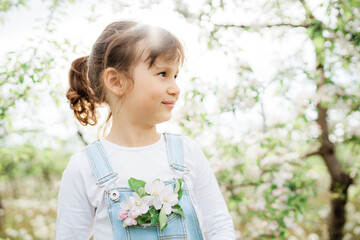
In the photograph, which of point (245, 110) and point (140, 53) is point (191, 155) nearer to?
point (140, 53)

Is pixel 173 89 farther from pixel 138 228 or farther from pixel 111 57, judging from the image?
pixel 138 228

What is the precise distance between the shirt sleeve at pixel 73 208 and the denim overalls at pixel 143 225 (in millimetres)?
73

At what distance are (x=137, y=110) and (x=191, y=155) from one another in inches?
11.0

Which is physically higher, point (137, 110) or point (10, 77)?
point (10, 77)

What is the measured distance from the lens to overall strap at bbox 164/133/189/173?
135 cm

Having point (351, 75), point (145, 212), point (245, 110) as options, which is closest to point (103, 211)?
point (145, 212)

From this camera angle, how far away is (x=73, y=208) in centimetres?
127

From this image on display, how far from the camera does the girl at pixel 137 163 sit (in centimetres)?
124

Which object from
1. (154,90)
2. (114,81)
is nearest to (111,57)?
(114,81)

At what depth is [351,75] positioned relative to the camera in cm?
287

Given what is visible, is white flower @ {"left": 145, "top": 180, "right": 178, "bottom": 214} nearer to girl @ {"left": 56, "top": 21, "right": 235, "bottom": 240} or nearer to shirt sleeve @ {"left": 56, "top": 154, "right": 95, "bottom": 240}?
girl @ {"left": 56, "top": 21, "right": 235, "bottom": 240}

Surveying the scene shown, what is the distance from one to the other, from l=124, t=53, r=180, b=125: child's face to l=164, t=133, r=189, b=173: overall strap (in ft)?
0.41

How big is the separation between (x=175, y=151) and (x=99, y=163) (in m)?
0.29

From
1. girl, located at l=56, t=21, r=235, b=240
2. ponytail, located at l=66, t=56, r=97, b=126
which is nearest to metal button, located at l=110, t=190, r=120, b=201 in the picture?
girl, located at l=56, t=21, r=235, b=240
